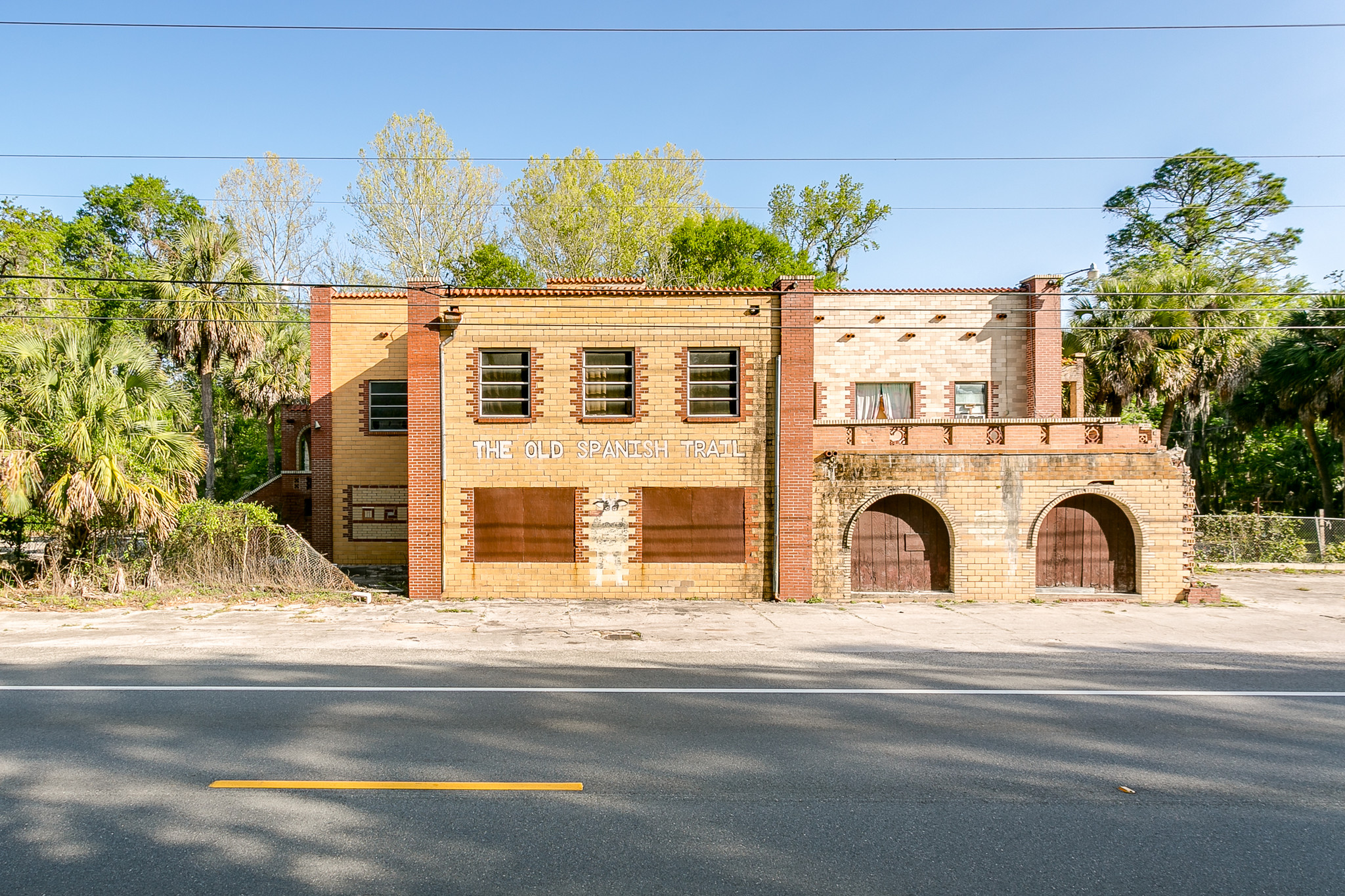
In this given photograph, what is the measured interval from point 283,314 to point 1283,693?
37131 millimetres

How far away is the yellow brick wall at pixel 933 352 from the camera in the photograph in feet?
68.7

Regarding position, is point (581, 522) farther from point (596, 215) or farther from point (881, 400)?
point (596, 215)

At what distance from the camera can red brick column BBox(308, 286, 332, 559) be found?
21.0 m

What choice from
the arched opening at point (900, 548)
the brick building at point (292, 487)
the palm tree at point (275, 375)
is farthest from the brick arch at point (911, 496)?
the palm tree at point (275, 375)

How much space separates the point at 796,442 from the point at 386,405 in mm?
12376

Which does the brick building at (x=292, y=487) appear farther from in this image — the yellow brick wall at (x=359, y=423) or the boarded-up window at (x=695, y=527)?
the boarded-up window at (x=695, y=527)

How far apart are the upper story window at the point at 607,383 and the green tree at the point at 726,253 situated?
52.1ft

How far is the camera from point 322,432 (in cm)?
2122

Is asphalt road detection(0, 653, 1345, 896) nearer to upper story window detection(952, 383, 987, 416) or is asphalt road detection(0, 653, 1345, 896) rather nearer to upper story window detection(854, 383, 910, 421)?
upper story window detection(854, 383, 910, 421)

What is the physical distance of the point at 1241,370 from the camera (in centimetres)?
2386

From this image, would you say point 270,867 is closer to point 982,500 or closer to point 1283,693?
point 1283,693

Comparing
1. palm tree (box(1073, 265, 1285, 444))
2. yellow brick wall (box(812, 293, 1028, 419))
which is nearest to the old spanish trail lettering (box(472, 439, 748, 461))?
yellow brick wall (box(812, 293, 1028, 419))

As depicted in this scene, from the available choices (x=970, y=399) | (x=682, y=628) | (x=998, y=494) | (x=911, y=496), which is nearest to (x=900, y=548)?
(x=911, y=496)

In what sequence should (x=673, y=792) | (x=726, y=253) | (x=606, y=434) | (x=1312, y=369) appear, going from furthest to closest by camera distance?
(x=726, y=253) < (x=1312, y=369) < (x=606, y=434) < (x=673, y=792)
